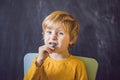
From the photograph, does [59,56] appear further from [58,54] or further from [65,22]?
[65,22]

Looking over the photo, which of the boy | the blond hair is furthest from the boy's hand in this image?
the blond hair

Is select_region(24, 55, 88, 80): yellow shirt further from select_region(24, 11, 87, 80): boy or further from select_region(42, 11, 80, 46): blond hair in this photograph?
select_region(42, 11, 80, 46): blond hair

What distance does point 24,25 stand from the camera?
4.23 ft

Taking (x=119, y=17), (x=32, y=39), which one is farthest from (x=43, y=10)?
(x=119, y=17)

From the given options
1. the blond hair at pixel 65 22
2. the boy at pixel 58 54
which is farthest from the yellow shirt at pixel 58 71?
the blond hair at pixel 65 22

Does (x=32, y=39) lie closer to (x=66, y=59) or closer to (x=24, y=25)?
(x=24, y=25)

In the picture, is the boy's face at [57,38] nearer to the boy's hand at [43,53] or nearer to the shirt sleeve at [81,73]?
the boy's hand at [43,53]

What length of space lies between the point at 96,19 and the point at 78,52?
0.18 metres

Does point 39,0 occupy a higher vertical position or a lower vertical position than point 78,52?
higher

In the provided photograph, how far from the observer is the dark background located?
1253mm

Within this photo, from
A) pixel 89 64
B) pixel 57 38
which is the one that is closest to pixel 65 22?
pixel 57 38

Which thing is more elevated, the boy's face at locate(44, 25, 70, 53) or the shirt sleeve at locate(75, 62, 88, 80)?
the boy's face at locate(44, 25, 70, 53)

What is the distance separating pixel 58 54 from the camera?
48.8 inches

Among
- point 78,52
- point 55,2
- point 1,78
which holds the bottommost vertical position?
point 1,78
